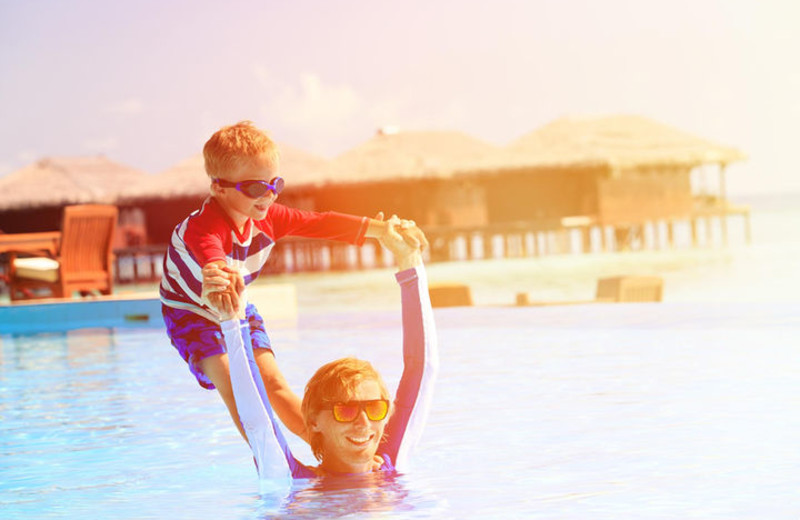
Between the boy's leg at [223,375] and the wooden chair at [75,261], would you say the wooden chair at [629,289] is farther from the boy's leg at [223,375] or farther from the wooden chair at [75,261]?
the boy's leg at [223,375]

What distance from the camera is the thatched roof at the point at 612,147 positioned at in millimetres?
29203

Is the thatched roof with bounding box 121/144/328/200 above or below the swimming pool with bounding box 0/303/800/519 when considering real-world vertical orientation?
above

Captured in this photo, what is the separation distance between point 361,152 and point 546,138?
4.71 meters

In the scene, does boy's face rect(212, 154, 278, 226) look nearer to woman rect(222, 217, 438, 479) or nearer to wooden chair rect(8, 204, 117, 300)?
woman rect(222, 217, 438, 479)

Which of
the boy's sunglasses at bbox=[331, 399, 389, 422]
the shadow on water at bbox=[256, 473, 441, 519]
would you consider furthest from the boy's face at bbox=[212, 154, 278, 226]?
the shadow on water at bbox=[256, 473, 441, 519]

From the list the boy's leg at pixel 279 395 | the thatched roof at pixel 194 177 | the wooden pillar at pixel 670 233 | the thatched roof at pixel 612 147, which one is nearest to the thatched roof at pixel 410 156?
the thatched roof at pixel 194 177

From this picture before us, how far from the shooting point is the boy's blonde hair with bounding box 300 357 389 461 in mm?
2658

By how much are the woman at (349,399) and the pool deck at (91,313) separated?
7.19 m

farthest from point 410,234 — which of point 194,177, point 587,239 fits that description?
point 194,177

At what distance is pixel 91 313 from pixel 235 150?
7.63m

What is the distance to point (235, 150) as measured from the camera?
2.75 m

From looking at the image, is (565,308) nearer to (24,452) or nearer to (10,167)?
(24,452)

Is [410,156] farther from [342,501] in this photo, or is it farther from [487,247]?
[342,501]

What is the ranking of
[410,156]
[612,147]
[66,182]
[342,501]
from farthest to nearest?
[66,182] < [410,156] < [612,147] < [342,501]
